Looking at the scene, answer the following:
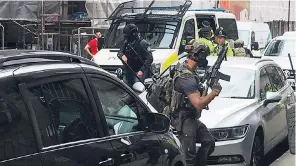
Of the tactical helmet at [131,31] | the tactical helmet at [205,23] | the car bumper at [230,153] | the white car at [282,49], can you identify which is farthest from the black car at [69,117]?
the white car at [282,49]

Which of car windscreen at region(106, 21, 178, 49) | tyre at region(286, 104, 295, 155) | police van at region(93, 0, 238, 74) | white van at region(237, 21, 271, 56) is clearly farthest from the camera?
white van at region(237, 21, 271, 56)

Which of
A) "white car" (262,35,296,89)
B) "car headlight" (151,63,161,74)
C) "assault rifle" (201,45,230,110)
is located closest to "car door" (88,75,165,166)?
"assault rifle" (201,45,230,110)

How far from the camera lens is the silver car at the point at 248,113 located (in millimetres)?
6285

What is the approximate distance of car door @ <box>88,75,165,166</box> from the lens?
3.79 meters

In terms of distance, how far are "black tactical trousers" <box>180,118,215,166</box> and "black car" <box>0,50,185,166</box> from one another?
1.17 metres

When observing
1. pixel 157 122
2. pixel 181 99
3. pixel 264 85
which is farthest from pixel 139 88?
pixel 157 122

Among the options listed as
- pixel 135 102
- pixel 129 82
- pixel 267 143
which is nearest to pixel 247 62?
pixel 267 143

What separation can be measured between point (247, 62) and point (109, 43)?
516cm

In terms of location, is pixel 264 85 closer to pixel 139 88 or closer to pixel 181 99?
pixel 139 88

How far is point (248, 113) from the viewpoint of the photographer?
6656 millimetres

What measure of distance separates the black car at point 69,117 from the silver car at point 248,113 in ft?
6.45

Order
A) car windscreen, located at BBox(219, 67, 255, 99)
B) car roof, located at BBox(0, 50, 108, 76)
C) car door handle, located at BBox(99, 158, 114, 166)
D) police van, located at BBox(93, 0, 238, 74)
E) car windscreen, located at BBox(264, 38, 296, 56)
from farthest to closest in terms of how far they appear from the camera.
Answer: car windscreen, located at BBox(264, 38, 296, 56) < police van, located at BBox(93, 0, 238, 74) < car windscreen, located at BBox(219, 67, 255, 99) < car door handle, located at BBox(99, 158, 114, 166) < car roof, located at BBox(0, 50, 108, 76)

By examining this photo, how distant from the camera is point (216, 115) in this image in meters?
6.55

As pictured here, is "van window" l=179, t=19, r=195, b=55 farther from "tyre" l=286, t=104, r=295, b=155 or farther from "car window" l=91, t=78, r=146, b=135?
"car window" l=91, t=78, r=146, b=135
